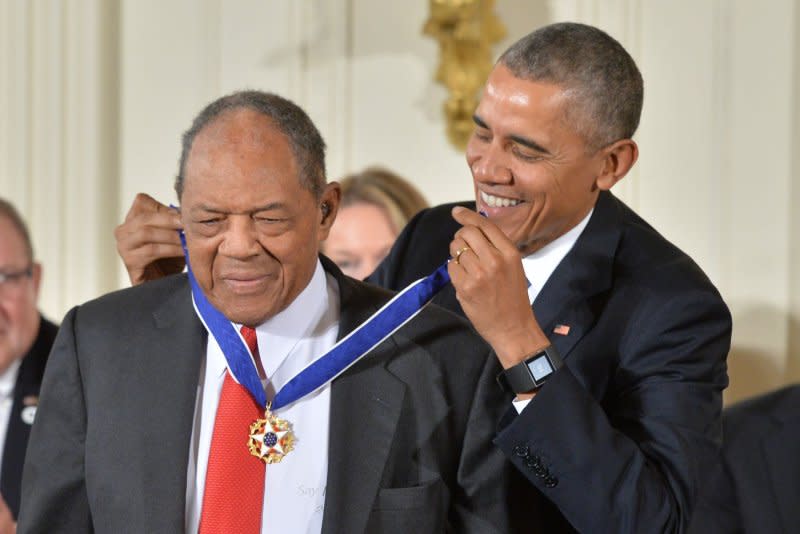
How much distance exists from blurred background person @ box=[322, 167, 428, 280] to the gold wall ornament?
0.80ft

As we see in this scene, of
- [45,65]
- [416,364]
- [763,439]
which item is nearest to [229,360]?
[416,364]

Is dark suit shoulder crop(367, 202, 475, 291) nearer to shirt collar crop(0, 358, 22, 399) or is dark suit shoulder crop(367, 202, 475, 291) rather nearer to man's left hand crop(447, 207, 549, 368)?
man's left hand crop(447, 207, 549, 368)

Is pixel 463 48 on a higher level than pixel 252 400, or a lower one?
higher

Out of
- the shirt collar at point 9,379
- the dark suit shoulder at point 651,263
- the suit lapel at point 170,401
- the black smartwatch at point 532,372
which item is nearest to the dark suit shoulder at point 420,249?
the dark suit shoulder at point 651,263

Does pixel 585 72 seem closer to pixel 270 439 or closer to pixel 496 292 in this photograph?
pixel 496 292

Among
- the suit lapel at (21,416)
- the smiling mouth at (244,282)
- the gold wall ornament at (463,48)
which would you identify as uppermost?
the gold wall ornament at (463,48)

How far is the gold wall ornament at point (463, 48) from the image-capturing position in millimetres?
4102

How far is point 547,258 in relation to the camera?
9.52ft

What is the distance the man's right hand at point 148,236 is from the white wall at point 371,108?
1442mm

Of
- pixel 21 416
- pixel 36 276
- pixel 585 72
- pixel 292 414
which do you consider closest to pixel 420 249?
pixel 585 72

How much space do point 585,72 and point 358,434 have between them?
2.87 ft

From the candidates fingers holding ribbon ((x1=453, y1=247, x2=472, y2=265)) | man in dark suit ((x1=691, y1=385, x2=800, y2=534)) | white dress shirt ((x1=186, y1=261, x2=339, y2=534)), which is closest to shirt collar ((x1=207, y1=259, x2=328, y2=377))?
white dress shirt ((x1=186, y1=261, x2=339, y2=534))

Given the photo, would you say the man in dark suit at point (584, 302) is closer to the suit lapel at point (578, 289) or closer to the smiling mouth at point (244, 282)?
the suit lapel at point (578, 289)

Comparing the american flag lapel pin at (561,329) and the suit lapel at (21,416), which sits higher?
the american flag lapel pin at (561,329)
